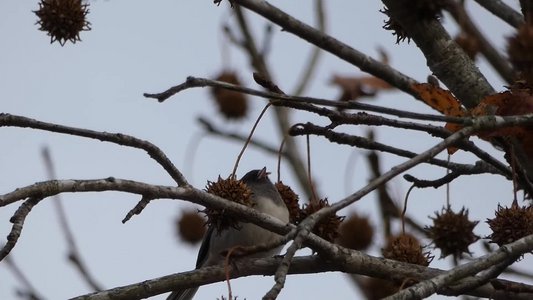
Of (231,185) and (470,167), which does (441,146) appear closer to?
(231,185)

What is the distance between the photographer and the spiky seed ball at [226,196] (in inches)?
135

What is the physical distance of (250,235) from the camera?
521 cm

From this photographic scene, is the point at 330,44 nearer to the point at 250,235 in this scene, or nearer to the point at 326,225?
the point at 326,225

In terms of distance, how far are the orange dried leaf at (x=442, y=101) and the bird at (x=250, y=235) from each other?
4.69 feet

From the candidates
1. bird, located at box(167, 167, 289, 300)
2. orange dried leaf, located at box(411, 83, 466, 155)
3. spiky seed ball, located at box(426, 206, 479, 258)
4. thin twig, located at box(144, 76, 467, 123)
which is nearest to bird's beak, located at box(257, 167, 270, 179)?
bird, located at box(167, 167, 289, 300)

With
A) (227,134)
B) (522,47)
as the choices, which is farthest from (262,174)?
(522,47)

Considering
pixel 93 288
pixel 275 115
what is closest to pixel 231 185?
pixel 93 288

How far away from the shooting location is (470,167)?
14.0 ft

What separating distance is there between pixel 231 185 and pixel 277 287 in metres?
1.37

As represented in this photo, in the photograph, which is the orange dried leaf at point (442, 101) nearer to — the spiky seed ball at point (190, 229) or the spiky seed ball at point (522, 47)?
the spiky seed ball at point (522, 47)

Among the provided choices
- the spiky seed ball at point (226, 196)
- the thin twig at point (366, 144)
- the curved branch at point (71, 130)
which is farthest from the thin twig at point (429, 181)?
the curved branch at point (71, 130)

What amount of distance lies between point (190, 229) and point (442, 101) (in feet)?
12.8

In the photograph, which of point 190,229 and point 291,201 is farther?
point 190,229

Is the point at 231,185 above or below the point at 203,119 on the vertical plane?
below
